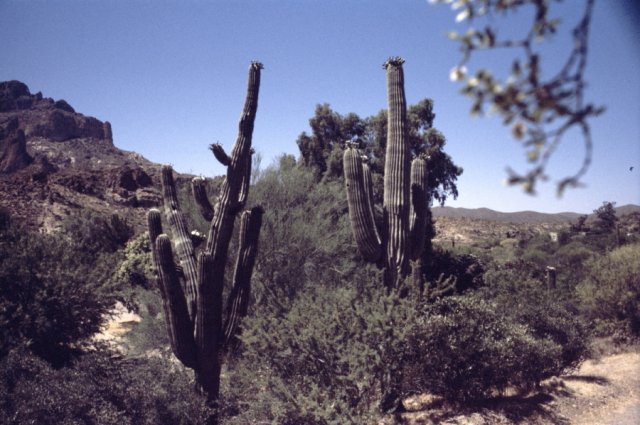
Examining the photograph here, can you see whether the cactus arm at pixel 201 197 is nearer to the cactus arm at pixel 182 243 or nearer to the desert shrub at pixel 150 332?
the cactus arm at pixel 182 243

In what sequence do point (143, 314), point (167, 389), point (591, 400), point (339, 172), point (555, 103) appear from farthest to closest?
point (339, 172)
point (143, 314)
point (591, 400)
point (167, 389)
point (555, 103)

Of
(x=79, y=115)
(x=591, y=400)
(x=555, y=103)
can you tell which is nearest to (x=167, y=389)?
(x=555, y=103)

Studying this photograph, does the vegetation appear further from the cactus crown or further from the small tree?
the small tree

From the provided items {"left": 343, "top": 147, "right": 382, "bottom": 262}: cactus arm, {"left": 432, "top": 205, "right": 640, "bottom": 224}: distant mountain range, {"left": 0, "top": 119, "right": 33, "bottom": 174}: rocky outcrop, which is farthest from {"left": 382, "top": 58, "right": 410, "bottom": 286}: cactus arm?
{"left": 432, "top": 205, "right": 640, "bottom": 224}: distant mountain range

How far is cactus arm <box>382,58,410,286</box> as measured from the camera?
909 centimetres

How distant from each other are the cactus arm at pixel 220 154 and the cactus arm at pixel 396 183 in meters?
3.49

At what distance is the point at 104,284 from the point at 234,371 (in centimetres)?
583

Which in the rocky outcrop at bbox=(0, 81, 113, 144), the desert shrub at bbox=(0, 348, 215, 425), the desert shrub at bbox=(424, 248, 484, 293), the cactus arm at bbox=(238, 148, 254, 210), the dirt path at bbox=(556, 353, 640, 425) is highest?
the rocky outcrop at bbox=(0, 81, 113, 144)

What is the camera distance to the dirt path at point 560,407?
817cm

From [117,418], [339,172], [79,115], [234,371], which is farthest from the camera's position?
[79,115]

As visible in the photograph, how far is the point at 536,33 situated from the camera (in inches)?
52.5

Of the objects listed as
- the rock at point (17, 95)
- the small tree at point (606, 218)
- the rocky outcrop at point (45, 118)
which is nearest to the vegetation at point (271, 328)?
the small tree at point (606, 218)

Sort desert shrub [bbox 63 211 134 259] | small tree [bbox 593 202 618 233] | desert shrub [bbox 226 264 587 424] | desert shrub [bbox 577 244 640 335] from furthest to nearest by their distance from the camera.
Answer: small tree [bbox 593 202 618 233], desert shrub [bbox 63 211 134 259], desert shrub [bbox 577 244 640 335], desert shrub [bbox 226 264 587 424]

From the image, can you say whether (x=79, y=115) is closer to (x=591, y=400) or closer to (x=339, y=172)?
(x=339, y=172)
